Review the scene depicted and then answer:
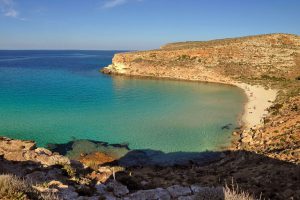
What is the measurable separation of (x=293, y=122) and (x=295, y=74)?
155 ft

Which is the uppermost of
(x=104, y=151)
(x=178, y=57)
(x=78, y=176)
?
(x=178, y=57)

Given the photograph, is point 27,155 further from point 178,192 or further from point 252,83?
point 252,83

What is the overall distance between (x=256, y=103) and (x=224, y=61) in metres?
37.1

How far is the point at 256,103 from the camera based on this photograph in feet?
139

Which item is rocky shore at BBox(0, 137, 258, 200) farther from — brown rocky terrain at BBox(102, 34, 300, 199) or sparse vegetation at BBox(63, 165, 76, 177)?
brown rocky terrain at BBox(102, 34, 300, 199)

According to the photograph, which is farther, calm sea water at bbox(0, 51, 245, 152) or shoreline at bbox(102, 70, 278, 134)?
shoreline at bbox(102, 70, 278, 134)

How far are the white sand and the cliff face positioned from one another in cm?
1252

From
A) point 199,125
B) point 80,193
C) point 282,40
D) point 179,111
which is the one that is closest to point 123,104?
point 179,111

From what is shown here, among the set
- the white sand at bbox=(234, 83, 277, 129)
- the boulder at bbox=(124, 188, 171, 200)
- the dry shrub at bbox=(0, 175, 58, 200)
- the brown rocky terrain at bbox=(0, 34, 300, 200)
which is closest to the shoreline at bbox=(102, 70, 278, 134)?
the white sand at bbox=(234, 83, 277, 129)

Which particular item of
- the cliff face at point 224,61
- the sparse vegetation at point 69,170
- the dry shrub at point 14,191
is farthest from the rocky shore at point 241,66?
the dry shrub at point 14,191

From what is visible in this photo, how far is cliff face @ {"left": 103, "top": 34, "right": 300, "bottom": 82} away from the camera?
2795 inches

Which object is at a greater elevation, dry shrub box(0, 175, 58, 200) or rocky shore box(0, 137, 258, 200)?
dry shrub box(0, 175, 58, 200)

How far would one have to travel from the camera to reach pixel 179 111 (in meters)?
38.1

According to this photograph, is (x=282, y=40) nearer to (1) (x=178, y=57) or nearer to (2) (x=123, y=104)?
(1) (x=178, y=57)
